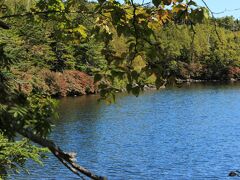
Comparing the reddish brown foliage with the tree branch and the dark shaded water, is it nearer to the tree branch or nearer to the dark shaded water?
the dark shaded water

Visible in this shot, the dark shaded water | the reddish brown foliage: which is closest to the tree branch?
the dark shaded water

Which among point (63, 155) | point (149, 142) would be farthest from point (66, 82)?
point (63, 155)

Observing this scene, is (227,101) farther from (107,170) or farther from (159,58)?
(159,58)

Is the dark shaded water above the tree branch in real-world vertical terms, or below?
below

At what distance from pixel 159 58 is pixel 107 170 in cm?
1464

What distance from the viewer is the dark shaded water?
16.1 metres

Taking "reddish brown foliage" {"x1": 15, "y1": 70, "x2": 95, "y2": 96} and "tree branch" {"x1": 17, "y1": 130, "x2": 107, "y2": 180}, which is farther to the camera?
"reddish brown foliage" {"x1": 15, "y1": 70, "x2": 95, "y2": 96}

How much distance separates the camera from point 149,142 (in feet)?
71.2

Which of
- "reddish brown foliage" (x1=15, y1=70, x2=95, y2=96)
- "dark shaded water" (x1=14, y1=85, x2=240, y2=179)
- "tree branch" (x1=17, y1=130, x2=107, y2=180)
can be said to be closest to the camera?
"tree branch" (x1=17, y1=130, x2=107, y2=180)

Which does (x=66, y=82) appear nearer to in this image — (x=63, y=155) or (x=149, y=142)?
(x=149, y=142)

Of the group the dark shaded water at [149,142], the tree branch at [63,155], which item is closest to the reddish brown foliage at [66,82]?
the dark shaded water at [149,142]

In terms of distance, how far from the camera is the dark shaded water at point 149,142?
Result: 16094 millimetres

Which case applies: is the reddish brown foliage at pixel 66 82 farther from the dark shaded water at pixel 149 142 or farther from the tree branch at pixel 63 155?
the tree branch at pixel 63 155

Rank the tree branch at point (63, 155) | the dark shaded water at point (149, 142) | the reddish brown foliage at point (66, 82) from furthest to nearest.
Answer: the reddish brown foliage at point (66, 82) → the dark shaded water at point (149, 142) → the tree branch at point (63, 155)
